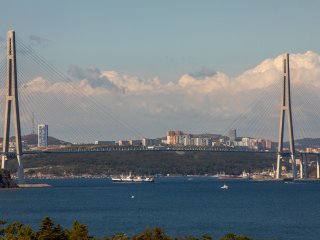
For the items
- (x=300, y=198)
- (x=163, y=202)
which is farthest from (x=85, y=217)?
(x=300, y=198)

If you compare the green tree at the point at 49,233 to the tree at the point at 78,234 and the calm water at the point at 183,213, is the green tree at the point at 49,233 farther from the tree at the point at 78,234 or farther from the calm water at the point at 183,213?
the calm water at the point at 183,213

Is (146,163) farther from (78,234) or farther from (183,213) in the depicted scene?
(78,234)

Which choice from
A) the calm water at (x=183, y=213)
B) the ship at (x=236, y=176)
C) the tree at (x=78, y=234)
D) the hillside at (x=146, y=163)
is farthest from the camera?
the hillside at (x=146, y=163)

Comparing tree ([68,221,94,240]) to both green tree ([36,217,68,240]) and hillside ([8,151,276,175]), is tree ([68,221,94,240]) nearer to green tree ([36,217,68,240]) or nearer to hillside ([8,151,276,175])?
green tree ([36,217,68,240])

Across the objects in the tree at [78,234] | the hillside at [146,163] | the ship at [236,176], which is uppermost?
the hillside at [146,163]

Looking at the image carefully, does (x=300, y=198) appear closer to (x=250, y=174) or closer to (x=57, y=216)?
(x=57, y=216)

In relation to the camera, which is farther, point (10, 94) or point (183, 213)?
point (10, 94)

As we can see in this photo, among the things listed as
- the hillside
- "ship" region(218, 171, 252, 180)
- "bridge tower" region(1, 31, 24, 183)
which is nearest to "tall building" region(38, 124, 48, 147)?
the hillside

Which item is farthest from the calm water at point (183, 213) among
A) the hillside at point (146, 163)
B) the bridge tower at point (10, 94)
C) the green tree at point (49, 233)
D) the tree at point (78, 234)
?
the hillside at point (146, 163)

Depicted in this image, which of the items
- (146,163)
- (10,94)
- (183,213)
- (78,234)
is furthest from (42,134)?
(78,234)

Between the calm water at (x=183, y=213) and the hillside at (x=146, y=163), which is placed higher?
the hillside at (x=146, y=163)

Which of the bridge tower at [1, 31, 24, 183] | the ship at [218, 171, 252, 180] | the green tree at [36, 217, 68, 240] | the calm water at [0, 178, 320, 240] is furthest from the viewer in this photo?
the ship at [218, 171, 252, 180]
